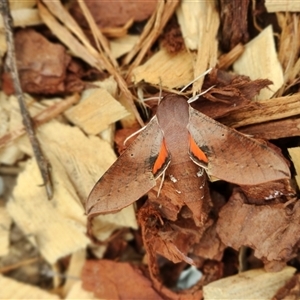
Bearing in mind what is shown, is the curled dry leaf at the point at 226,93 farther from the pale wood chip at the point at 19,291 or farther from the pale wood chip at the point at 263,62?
the pale wood chip at the point at 19,291

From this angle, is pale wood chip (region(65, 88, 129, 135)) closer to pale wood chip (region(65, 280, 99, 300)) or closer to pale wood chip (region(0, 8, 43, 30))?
pale wood chip (region(0, 8, 43, 30))

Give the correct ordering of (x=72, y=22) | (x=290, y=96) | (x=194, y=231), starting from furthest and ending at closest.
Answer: (x=72, y=22), (x=194, y=231), (x=290, y=96)

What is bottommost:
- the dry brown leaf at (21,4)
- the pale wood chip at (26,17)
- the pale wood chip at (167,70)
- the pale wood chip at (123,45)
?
the pale wood chip at (167,70)

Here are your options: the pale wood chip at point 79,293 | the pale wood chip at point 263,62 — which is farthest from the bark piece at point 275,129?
the pale wood chip at point 79,293

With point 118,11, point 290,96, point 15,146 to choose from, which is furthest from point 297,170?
point 15,146

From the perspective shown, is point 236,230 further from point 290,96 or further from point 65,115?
point 65,115
